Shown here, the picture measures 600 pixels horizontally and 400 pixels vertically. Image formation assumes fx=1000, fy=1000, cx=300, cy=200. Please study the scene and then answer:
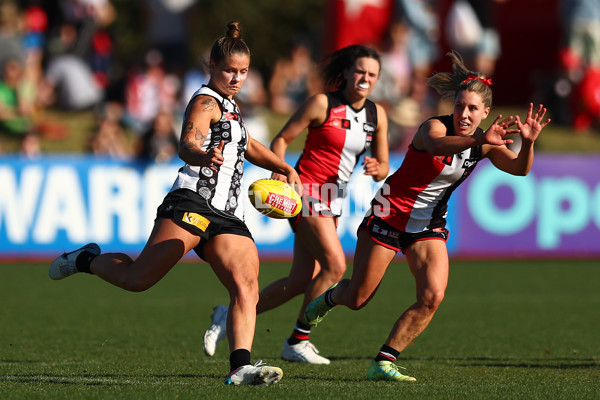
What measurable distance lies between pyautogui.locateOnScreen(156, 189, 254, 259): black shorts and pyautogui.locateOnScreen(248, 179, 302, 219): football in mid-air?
266 mm

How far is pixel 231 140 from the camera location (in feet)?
20.3

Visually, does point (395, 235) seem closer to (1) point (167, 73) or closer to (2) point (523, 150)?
(2) point (523, 150)

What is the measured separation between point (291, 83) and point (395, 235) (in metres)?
13.0

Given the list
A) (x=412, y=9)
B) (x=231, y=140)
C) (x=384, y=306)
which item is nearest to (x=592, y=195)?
(x=412, y=9)

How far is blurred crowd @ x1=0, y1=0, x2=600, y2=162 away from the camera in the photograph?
53.4ft

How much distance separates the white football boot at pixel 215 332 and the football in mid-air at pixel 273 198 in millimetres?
1161

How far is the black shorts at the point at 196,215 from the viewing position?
600 cm

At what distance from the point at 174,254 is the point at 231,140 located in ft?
2.61

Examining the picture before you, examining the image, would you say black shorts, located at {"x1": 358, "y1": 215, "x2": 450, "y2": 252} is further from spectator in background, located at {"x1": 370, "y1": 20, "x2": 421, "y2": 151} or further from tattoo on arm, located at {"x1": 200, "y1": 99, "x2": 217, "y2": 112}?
spectator in background, located at {"x1": 370, "y1": 20, "x2": 421, "y2": 151}

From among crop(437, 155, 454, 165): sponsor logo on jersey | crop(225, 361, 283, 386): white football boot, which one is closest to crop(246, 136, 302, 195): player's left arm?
crop(437, 155, 454, 165): sponsor logo on jersey

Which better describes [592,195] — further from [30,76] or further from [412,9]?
[30,76]

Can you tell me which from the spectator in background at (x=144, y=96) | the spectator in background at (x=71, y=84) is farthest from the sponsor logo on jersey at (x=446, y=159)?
the spectator in background at (x=71, y=84)

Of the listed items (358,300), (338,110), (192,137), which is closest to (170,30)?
(338,110)

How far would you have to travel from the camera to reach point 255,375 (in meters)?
5.79
